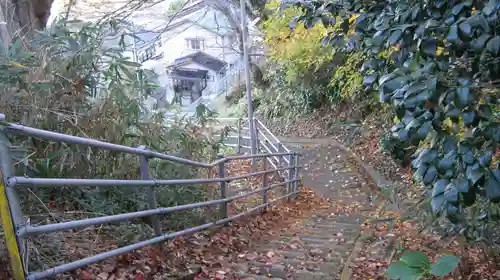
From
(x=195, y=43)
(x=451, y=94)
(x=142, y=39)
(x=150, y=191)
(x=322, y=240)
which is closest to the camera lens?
(x=451, y=94)

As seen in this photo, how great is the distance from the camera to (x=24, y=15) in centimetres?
547

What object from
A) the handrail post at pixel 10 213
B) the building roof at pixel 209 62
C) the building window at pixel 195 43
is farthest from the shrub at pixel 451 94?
the building roof at pixel 209 62

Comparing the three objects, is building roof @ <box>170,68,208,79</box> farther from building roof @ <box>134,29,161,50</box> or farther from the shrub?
the shrub

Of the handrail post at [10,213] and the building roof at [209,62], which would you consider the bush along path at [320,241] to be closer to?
the handrail post at [10,213]

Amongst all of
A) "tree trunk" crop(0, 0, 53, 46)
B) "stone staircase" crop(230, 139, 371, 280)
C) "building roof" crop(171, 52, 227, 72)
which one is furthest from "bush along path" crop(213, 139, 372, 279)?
"building roof" crop(171, 52, 227, 72)

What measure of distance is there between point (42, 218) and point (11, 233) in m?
1.04

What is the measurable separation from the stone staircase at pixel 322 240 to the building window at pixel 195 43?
1358 cm

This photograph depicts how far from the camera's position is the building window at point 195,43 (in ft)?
80.3

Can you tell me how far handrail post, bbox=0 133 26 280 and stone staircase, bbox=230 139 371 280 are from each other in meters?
1.88

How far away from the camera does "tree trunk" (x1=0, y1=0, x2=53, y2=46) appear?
483 centimetres

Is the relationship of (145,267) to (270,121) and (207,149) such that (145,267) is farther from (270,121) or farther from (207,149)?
(270,121)

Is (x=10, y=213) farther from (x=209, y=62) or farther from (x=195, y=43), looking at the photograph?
(x=209, y=62)

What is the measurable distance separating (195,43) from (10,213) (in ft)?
79.0

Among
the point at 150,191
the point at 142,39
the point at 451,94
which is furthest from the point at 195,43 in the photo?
the point at 451,94
